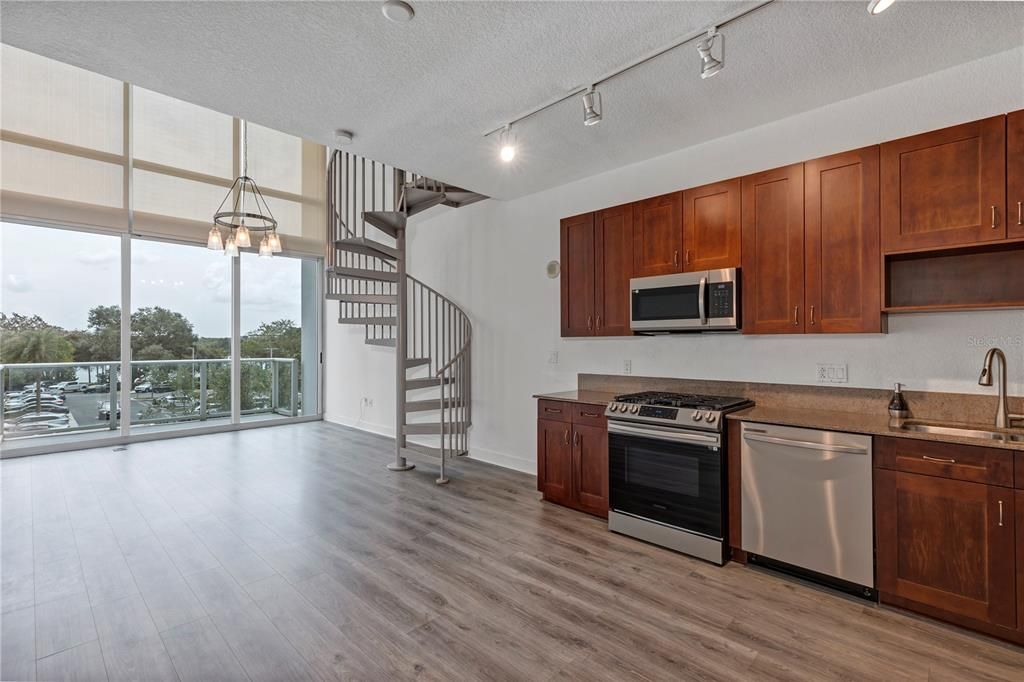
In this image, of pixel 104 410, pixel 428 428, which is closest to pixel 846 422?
pixel 428 428

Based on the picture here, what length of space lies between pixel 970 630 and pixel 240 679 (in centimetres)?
319

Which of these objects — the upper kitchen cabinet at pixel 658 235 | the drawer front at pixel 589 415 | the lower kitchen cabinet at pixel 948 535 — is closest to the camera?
the lower kitchen cabinet at pixel 948 535

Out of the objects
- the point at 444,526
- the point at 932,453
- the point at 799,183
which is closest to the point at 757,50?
the point at 799,183

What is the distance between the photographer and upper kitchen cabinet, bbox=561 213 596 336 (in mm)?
3879

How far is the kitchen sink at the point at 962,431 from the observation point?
215 cm

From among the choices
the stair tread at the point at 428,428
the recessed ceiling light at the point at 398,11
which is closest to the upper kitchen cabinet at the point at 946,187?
the recessed ceiling light at the point at 398,11

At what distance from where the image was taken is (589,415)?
11.6 feet

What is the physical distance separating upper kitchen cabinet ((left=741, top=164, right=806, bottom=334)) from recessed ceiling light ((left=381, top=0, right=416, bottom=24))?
2252mm

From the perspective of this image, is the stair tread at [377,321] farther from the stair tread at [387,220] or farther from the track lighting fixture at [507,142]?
the track lighting fixture at [507,142]

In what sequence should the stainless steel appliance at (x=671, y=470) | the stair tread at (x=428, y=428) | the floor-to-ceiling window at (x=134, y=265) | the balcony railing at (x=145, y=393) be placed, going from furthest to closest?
the balcony railing at (x=145, y=393) → the floor-to-ceiling window at (x=134, y=265) → the stair tread at (x=428, y=428) → the stainless steel appliance at (x=671, y=470)

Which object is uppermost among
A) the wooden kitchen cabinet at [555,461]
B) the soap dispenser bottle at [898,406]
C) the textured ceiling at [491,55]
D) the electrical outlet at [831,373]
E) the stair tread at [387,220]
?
the textured ceiling at [491,55]

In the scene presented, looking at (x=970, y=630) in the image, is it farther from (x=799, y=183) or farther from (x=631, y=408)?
(x=799, y=183)

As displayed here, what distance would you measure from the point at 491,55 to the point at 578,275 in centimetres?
197

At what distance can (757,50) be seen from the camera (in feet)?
7.73
